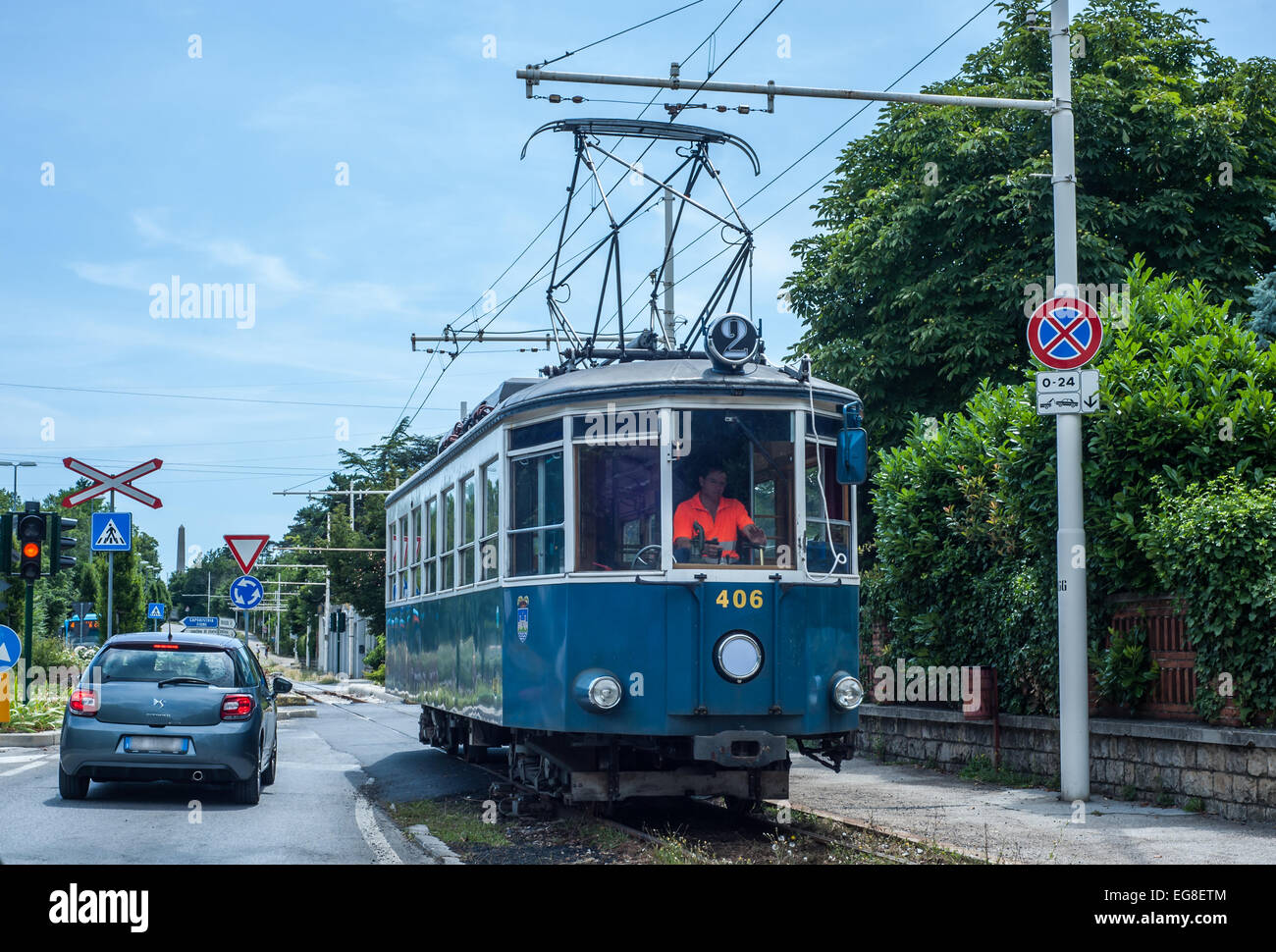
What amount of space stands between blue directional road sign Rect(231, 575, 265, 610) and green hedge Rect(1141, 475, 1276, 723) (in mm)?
17285

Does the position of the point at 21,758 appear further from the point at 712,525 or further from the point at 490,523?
the point at 712,525

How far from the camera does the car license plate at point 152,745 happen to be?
39.8 ft

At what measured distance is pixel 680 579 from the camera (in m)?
10.6

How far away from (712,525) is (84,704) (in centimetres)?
549

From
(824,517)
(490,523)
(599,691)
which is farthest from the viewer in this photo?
(490,523)

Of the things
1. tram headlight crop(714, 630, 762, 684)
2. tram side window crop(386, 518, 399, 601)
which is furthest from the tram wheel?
tram side window crop(386, 518, 399, 601)

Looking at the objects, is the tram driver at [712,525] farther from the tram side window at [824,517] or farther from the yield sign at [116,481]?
the yield sign at [116,481]

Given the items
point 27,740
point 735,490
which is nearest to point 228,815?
point 735,490

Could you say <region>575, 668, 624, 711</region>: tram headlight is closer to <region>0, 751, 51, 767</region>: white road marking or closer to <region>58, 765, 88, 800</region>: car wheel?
<region>58, 765, 88, 800</region>: car wheel

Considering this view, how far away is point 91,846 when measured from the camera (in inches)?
386

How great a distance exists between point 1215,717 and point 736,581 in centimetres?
418
